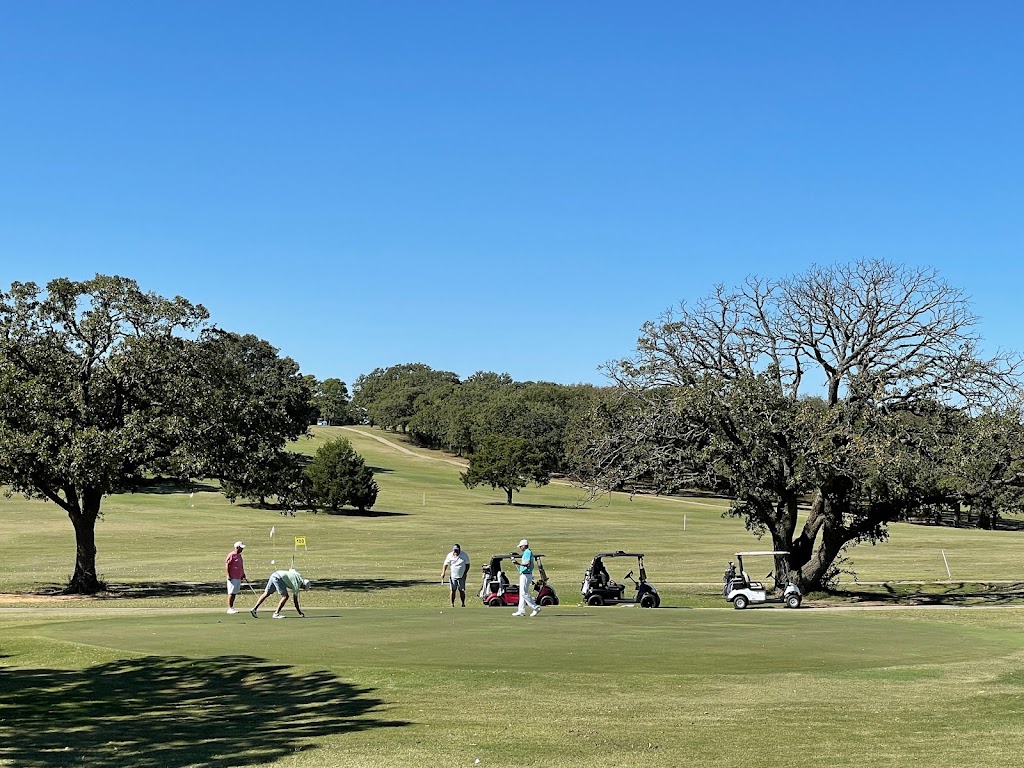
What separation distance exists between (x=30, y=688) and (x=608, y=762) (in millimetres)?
10399

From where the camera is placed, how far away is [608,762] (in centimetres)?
1195

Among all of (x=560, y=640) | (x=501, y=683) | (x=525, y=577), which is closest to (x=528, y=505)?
(x=525, y=577)

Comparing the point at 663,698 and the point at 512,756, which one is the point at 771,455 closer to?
the point at 663,698

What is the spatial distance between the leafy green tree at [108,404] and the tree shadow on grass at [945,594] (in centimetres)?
2367

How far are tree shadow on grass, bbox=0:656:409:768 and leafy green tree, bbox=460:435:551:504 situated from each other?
108 m

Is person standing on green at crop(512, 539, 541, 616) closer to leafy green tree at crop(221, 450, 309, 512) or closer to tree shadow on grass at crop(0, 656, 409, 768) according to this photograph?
tree shadow on grass at crop(0, 656, 409, 768)

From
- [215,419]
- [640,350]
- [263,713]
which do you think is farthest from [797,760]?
[215,419]

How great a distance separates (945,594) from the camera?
4366 centimetres

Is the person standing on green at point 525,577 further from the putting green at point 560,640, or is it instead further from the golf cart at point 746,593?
the golf cart at point 746,593

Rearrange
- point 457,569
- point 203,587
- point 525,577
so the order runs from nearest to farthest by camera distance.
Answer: point 525,577
point 457,569
point 203,587

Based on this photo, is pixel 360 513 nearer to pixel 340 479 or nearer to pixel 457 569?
pixel 340 479

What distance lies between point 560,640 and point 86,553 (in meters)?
25.7

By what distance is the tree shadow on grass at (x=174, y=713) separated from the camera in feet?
41.1

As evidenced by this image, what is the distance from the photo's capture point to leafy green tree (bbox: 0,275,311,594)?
3728 cm
